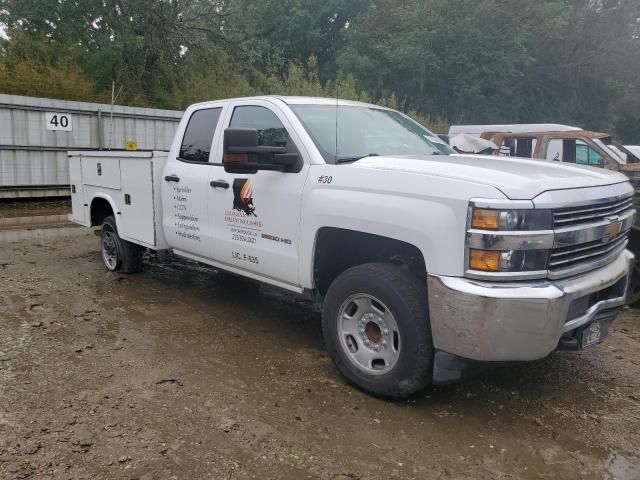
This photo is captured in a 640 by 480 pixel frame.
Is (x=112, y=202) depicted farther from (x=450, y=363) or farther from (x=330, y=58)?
(x=330, y=58)

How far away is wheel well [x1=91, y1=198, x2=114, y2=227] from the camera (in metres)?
6.81

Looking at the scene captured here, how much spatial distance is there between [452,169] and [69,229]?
846cm

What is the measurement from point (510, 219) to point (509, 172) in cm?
45

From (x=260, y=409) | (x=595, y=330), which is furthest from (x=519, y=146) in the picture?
(x=260, y=409)

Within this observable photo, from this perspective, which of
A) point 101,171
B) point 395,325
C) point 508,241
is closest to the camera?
point 508,241

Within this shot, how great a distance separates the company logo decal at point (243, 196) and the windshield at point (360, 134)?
694mm

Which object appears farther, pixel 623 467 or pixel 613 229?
pixel 613 229

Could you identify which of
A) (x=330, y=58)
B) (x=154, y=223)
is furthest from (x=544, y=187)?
(x=330, y=58)

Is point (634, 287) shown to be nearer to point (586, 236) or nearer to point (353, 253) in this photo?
point (586, 236)

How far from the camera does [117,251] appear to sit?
658 centimetres

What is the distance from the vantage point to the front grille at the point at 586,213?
3.03m

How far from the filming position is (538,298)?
2.88 metres

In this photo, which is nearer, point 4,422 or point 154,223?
point 4,422

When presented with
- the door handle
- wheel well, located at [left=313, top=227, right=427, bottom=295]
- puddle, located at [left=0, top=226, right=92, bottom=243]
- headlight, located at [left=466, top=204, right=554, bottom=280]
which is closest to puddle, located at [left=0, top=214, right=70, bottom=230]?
puddle, located at [left=0, top=226, right=92, bottom=243]
